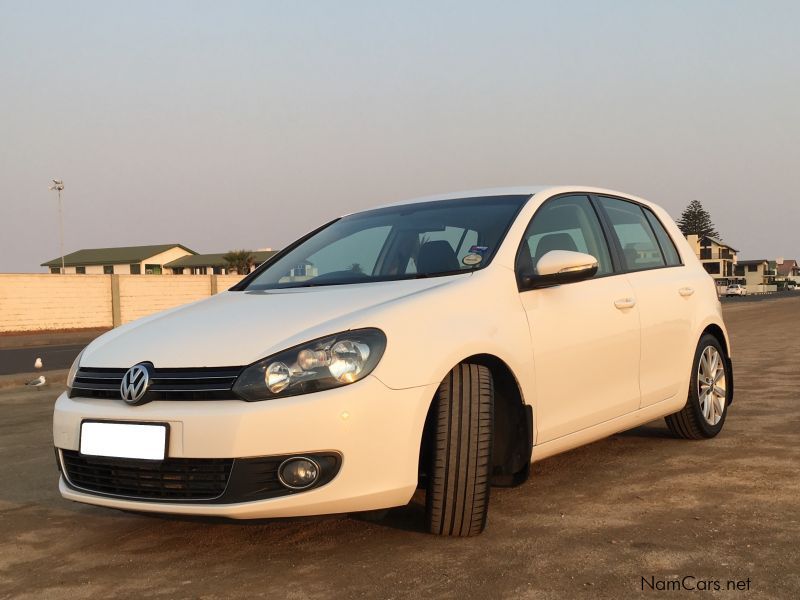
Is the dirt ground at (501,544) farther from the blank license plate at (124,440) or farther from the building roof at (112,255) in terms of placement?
the building roof at (112,255)

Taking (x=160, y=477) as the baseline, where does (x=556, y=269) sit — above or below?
above

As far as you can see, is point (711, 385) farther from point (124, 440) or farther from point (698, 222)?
point (698, 222)

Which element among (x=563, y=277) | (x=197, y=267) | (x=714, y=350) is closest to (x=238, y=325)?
(x=563, y=277)

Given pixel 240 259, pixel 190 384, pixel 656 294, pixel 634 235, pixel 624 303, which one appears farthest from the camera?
pixel 240 259

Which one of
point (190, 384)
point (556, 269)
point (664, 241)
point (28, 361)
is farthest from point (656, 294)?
point (28, 361)

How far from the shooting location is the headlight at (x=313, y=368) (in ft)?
10.4

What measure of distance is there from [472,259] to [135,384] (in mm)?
1626

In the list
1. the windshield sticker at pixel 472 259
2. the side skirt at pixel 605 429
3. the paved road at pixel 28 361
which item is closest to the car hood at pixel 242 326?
the windshield sticker at pixel 472 259

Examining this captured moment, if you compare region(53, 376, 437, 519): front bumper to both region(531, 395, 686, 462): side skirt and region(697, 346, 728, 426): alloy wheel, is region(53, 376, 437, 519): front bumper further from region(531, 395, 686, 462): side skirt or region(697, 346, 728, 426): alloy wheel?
region(697, 346, 728, 426): alloy wheel

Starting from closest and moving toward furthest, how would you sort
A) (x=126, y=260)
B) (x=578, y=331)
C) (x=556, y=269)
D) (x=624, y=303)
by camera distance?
(x=556, y=269), (x=578, y=331), (x=624, y=303), (x=126, y=260)

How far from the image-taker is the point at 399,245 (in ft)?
15.2

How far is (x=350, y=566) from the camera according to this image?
10.9 feet

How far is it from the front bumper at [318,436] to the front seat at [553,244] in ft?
4.29

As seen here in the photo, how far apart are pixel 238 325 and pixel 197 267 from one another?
8411 cm
